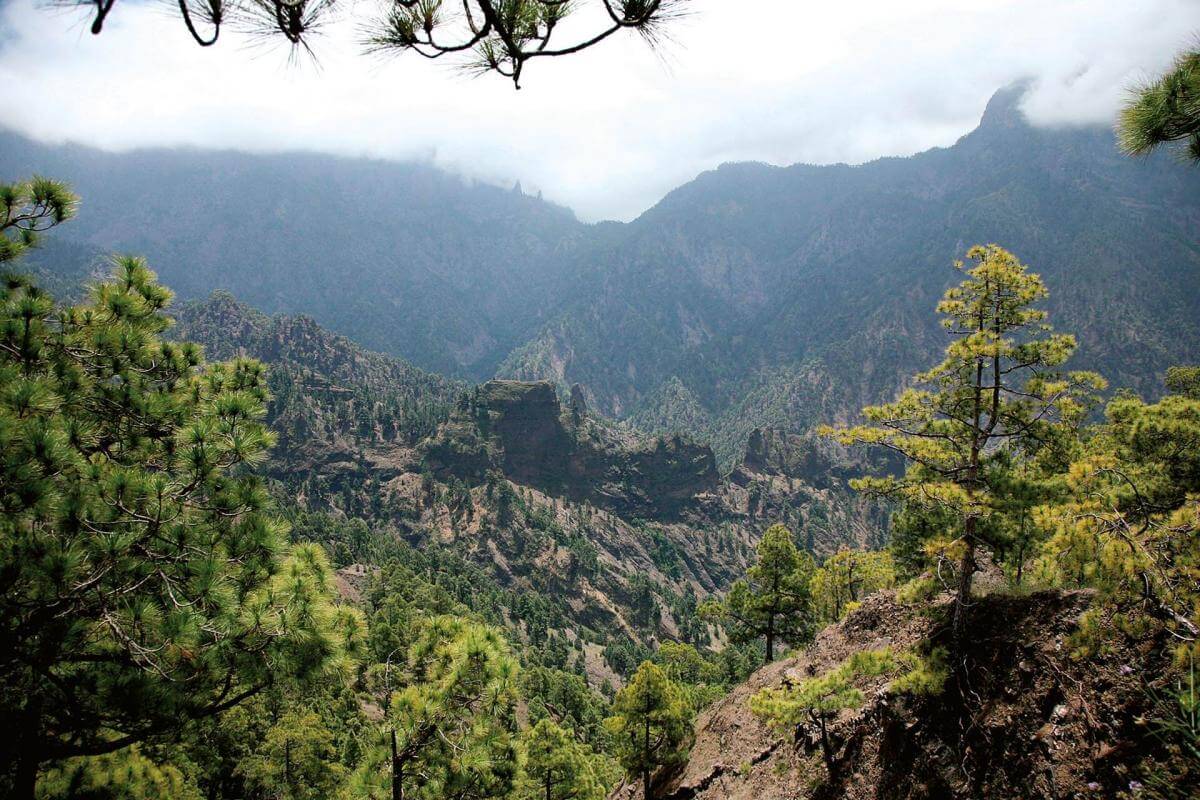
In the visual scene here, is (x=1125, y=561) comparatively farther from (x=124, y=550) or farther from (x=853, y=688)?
(x=124, y=550)

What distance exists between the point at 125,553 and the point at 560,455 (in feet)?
559

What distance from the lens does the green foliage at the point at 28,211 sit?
6.73 m

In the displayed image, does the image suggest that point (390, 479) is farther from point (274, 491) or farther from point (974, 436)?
point (974, 436)

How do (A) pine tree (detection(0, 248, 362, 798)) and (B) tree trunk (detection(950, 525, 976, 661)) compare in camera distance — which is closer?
(A) pine tree (detection(0, 248, 362, 798))

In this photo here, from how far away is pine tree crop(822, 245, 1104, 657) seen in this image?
32.7 feet

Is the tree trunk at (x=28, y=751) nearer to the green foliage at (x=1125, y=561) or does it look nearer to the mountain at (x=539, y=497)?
the green foliage at (x=1125, y=561)

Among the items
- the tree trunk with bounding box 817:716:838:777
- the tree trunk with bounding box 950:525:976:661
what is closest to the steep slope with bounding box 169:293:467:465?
the tree trunk with bounding box 817:716:838:777

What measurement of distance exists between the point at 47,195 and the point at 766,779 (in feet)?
57.2

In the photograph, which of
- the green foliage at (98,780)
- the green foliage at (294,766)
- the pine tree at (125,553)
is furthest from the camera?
the green foliage at (294,766)

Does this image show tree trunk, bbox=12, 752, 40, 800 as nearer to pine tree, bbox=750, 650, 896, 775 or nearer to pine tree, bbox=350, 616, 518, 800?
pine tree, bbox=350, 616, 518, 800

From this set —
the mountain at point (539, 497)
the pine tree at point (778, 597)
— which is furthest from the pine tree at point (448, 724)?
the mountain at point (539, 497)

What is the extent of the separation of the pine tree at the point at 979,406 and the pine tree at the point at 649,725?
12.5 metres

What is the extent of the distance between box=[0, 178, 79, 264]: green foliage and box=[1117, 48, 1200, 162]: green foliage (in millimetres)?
13361

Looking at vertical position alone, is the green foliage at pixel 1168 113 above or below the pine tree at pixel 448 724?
above
